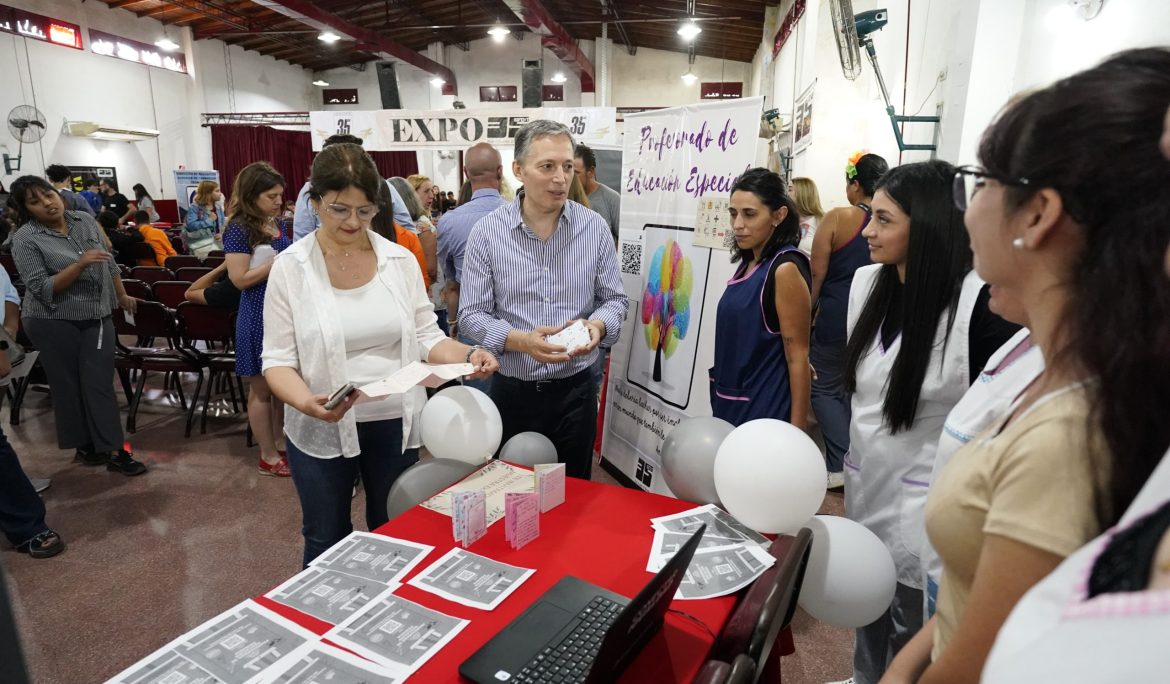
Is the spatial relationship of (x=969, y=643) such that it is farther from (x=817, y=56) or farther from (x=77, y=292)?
(x=817, y=56)

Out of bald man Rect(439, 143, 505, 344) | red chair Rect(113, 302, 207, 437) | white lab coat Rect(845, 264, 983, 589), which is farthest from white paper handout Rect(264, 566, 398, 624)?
red chair Rect(113, 302, 207, 437)

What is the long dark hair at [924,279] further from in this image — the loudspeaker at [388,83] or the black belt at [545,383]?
the loudspeaker at [388,83]

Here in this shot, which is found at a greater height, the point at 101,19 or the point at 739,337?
the point at 101,19

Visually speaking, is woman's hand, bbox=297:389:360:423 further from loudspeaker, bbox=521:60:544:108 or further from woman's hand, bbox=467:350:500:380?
loudspeaker, bbox=521:60:544:108

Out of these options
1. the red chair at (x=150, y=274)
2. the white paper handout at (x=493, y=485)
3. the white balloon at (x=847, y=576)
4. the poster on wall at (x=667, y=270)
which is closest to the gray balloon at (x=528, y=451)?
the white paper handout at (x=493, y=485)

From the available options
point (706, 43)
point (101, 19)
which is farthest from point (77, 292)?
point (706, 43)

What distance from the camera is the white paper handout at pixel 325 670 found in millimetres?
954

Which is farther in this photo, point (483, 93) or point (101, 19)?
point (483, 93)

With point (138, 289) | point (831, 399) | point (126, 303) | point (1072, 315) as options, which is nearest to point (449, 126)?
point (138, 289)

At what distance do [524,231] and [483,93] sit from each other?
1438 cm

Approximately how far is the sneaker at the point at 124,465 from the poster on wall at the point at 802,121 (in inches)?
204

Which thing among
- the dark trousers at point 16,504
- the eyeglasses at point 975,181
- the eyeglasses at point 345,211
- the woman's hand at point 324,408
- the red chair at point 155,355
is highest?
the eyeglasses at point 975,181

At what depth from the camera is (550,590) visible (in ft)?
3.77

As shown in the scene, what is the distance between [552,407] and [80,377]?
2674 mm
